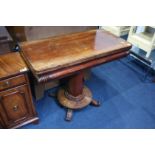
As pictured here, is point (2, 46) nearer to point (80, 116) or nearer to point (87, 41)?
point (87, 41)

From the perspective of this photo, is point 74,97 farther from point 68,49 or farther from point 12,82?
point 12,82

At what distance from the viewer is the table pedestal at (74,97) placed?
1623 mm

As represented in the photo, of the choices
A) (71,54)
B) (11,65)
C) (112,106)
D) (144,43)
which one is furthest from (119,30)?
(11,65)

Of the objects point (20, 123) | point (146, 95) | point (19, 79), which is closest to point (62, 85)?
point (20, 123)

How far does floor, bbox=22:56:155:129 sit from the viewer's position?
1.63 metres

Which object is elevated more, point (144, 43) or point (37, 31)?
point (37, 31)

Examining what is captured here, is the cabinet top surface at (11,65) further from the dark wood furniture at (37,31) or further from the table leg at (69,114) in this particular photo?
the table leg at (69,114)

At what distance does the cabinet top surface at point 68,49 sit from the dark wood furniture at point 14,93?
0.32 feet

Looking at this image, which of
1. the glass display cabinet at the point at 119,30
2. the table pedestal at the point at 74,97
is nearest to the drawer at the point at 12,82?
the table pedestal at the point at 74,97

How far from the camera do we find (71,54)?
1.20 m

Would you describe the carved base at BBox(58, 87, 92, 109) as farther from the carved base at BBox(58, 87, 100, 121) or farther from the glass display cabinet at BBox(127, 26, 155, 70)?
the glass display cabinet at BBox(127, 26, 155, 70)

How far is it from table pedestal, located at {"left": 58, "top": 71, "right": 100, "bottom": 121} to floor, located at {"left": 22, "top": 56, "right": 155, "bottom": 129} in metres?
0.09

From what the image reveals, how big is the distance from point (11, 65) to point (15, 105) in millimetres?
367

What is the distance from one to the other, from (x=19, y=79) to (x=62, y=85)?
0.87 metres
